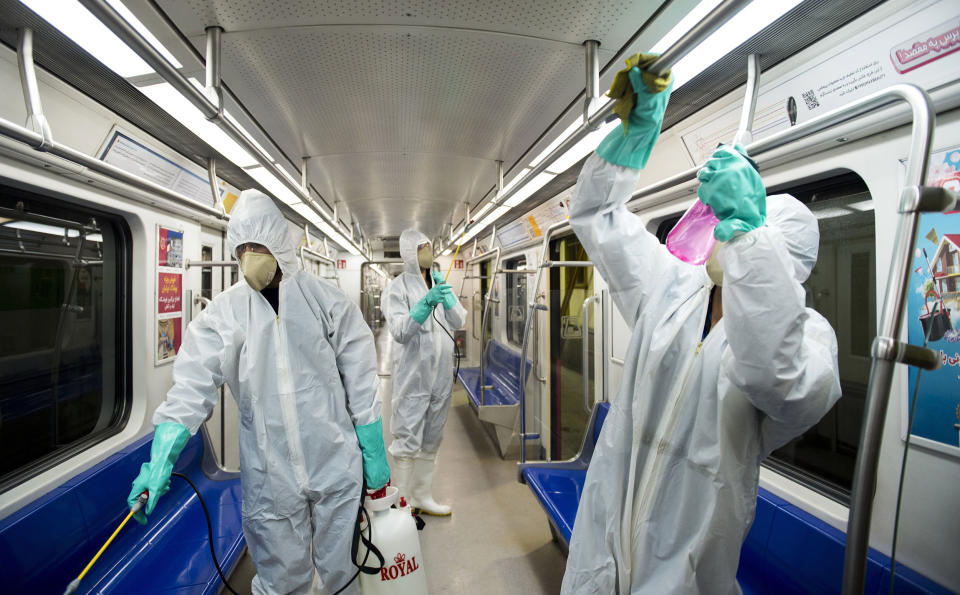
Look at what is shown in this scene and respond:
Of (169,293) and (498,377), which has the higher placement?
(169,293)

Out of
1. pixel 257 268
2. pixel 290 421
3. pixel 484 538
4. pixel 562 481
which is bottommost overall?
pixel 484 538

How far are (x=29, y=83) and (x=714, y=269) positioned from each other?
8.08ft

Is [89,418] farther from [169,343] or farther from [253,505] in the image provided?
[253,505]

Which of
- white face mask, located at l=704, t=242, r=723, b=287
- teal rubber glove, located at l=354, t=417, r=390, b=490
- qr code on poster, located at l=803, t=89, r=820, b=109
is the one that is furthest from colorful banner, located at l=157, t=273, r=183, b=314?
qr code on poster, located at l=803, t=89, r=820, b=109

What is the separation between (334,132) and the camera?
8.30ft

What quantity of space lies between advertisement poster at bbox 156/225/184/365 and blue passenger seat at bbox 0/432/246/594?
0.61 m

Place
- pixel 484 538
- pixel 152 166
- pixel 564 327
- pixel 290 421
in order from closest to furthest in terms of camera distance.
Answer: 1. pixel 290 421
2. pixel 152 166
3. pixel 484 538
4. pixel 564 327

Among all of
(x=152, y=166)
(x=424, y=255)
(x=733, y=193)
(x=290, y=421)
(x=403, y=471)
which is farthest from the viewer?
(x=424, y=255)

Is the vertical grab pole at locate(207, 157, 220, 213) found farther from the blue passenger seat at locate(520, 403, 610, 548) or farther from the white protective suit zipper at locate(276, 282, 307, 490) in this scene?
the blue passenger seat at locate(520, 403, 610, 548)

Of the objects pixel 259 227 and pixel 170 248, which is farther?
pixel 170 248

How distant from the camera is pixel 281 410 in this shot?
1.68m

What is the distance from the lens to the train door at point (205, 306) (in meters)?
3.11

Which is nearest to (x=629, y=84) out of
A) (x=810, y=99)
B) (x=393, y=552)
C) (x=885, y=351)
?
(x=885, y=351)

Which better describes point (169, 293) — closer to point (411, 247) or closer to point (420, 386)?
point (411, 247)
